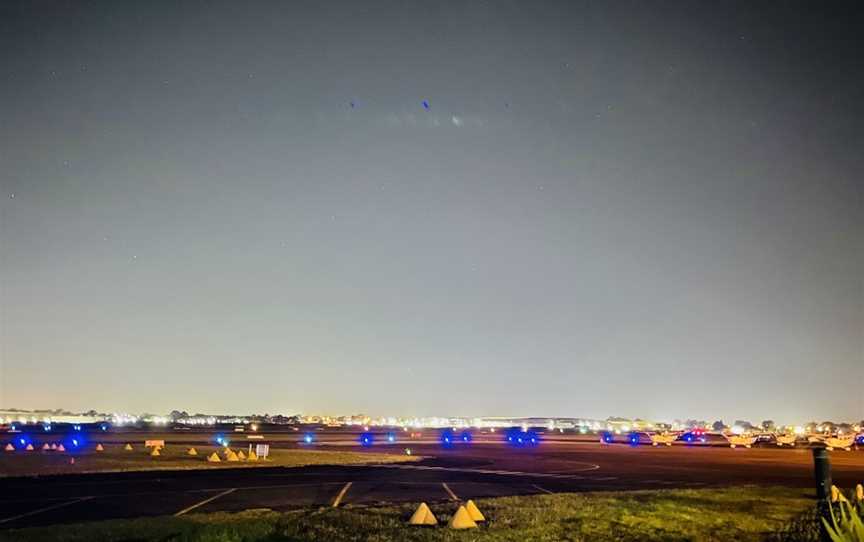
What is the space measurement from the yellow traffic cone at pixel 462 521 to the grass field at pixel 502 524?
311mm

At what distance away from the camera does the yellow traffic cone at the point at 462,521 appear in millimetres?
16047

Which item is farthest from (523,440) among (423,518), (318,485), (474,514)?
(423,518)

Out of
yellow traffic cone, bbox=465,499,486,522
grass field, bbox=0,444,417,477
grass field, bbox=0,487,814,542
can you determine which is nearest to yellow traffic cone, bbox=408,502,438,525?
grass field, bbox=0,487,814,542

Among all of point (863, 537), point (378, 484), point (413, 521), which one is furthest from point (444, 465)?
point (863, 537)

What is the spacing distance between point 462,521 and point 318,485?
12.6m

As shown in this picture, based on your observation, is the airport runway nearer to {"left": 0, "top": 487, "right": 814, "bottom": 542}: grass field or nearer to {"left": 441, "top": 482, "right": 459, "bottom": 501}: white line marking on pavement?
{"left": 441, "top": 482, "right": 459, "bottom": 501}: white line marking on pavement

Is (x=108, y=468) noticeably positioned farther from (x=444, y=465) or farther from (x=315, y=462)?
(x=444, y=465)

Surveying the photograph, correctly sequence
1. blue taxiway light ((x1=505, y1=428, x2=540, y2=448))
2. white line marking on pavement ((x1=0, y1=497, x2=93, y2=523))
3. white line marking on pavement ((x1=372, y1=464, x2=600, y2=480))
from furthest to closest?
blue taxiway light ((x1=505, y1=428, x2=540, y2=448)), white line marking on pavement ((x1=372, y1=464, x2=600, y2=480)), white line marking on pavement ((x1=0, y1=497, x2=93, y2=523))

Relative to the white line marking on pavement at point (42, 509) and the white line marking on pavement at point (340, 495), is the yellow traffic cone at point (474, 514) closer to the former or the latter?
the white line marking on pavement at point (340, 495)

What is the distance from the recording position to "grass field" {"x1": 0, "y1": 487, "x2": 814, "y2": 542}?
15109mm

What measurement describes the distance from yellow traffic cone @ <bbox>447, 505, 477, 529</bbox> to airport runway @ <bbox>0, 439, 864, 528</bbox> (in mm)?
5931

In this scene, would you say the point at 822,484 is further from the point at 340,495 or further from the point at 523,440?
the point at 523,440

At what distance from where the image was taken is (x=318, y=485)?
1077 inches

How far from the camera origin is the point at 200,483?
27844 millimetres
